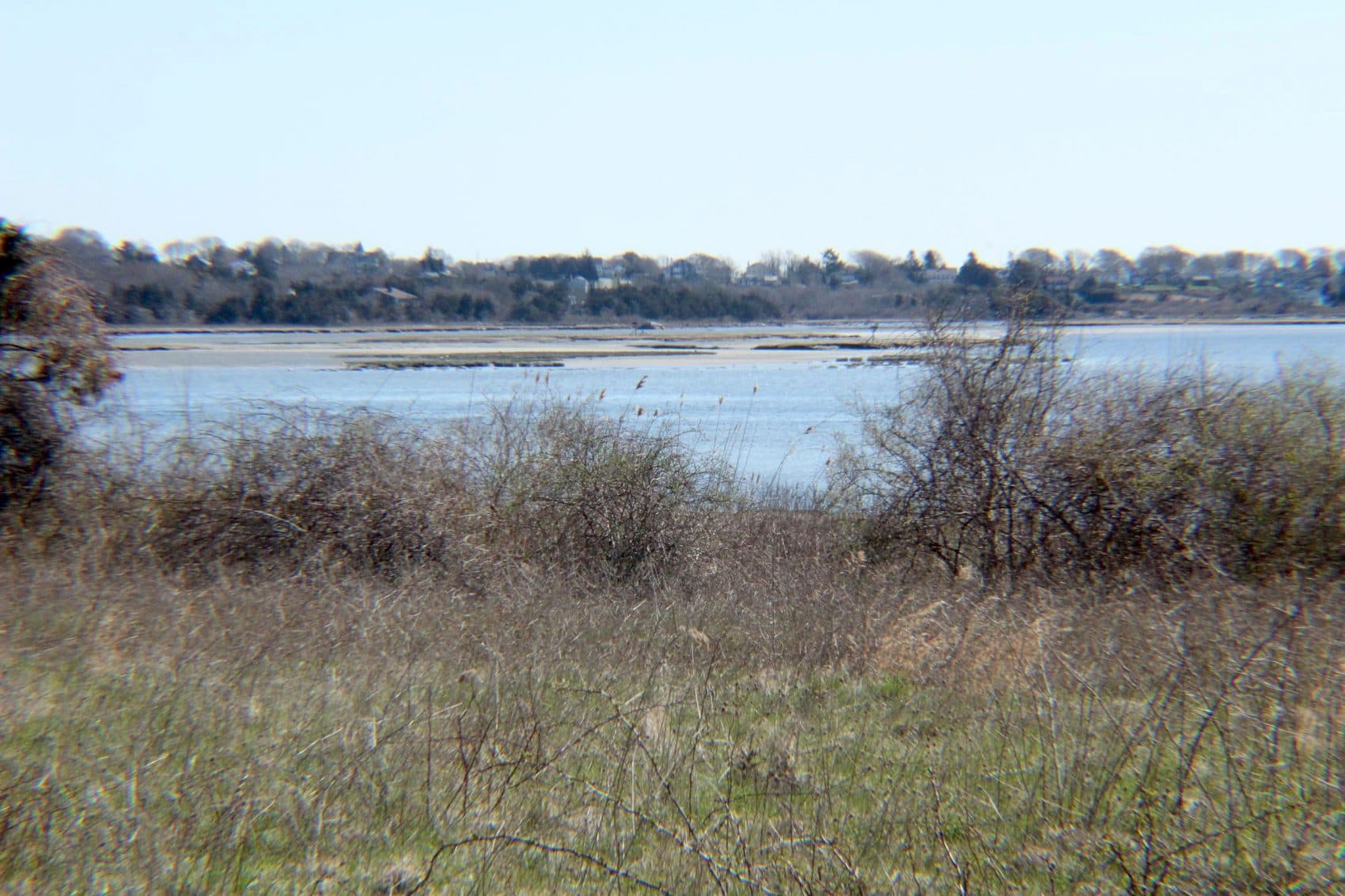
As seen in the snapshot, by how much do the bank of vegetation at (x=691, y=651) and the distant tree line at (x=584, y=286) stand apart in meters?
19.4

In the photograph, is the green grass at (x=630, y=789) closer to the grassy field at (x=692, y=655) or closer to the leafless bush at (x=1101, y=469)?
the grassy field at (x=692, y=655)

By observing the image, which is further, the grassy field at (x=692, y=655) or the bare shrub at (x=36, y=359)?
the bare shrub at (x=36, y=359)

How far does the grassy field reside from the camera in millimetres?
4367

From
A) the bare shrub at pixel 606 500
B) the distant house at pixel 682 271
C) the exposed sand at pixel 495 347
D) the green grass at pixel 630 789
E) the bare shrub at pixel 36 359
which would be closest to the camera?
the green grass at pixel 630 789

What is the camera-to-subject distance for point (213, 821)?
14.6 ft

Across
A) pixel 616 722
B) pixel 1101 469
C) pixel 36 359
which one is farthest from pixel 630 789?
pixel 36 359

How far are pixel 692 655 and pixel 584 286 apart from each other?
86388 mm

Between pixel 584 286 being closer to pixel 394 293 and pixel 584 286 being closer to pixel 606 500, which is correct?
pixel 394 293

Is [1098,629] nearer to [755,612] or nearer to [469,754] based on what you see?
[755,612]

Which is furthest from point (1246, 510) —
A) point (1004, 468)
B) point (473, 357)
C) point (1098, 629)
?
point (473, 357)

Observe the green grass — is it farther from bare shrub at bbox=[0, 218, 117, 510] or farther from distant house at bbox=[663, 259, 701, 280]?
distant house at bbox=[663, 259, 701, 280]

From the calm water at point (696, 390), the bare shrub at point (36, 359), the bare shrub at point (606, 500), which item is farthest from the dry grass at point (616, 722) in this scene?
the calm water at point (696, 390)

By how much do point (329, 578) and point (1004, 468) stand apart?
8789mm

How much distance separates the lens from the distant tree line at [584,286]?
58344 millimetres
